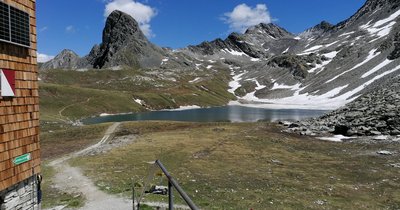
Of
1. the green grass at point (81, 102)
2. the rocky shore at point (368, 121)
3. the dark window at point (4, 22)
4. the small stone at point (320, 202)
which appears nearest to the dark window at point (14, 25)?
the dark window at point (4, 22)

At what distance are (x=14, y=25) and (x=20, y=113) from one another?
15.4 feet

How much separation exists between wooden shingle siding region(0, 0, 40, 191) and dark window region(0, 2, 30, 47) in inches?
12.1

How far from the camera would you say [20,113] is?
1967 centimetres

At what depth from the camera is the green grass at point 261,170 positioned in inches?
1198

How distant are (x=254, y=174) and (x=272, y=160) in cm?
927

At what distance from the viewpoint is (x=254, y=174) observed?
131 feet

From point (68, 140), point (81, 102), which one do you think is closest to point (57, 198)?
point (68, 140)

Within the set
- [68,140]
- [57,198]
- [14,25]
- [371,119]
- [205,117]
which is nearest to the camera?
[14,25]

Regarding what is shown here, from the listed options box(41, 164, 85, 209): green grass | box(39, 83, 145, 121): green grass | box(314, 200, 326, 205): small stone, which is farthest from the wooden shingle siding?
box(39, 83, 145, 121): green grass

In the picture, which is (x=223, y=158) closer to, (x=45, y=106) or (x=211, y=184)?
(x=211, y=184)

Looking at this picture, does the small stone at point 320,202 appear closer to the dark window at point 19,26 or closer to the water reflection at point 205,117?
the dark window at point 19,26

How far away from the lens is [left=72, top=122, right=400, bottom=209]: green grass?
30.4 metres

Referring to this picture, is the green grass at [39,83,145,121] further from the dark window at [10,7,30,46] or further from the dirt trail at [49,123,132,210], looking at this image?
the dark window at [10,7,30,46]

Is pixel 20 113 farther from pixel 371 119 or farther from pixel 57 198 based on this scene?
pixel 371 119
